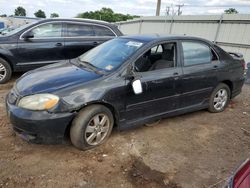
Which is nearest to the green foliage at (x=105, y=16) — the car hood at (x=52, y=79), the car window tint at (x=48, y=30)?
the car window tint at (x=48, y=30)

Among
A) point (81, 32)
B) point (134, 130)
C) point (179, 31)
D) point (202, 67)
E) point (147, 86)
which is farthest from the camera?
point (179, 31)

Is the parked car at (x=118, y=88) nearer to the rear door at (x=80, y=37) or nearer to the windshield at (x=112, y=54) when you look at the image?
the windshield at (x=112, y=54)

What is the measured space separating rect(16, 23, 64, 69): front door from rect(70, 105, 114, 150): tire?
3.69 metres

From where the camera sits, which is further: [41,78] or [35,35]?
[35,35]

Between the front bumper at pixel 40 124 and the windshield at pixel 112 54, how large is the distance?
1.05m

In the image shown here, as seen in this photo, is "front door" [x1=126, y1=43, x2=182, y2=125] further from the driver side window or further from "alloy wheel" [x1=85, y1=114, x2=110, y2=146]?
"alloy wheel" [x1=85, y1=114, x2=110, y2=146]

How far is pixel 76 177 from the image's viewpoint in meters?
3.06

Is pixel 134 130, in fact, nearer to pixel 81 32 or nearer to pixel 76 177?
pixel 76 177

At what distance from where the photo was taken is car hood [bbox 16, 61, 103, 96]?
3.39 meters

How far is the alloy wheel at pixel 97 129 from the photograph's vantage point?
352 centimetres

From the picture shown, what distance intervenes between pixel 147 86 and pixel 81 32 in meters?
4.02

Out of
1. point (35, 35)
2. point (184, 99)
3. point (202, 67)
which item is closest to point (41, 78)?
point (184, 99)

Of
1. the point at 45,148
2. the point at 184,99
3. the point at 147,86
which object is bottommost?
the point at 45,148

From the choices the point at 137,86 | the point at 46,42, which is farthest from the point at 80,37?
the point at 137,86
